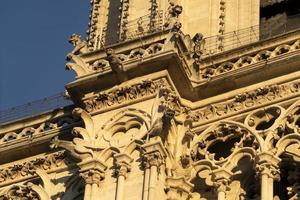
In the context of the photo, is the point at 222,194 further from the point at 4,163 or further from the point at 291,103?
the point at 4,163

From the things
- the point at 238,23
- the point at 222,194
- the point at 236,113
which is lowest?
the point at 222,194

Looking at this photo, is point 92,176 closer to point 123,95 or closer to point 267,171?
point 123,95

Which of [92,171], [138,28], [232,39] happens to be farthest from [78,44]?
[92,171]

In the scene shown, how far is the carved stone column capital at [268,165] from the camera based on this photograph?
22.9 metres

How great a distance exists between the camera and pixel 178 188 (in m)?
23.3

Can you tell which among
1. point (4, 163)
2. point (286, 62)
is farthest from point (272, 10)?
point (4, 163)

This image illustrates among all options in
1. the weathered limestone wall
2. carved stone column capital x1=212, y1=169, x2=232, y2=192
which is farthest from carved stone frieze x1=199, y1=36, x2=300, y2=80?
carved stone column capital x1=212, y1=169, x2=232, y2=192

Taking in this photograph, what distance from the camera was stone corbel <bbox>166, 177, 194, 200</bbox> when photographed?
23.2m

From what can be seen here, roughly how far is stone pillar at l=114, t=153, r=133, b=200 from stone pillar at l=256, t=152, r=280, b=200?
1.72m

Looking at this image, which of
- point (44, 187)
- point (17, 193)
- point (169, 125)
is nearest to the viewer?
point (169, 125)

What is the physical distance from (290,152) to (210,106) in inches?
65.1

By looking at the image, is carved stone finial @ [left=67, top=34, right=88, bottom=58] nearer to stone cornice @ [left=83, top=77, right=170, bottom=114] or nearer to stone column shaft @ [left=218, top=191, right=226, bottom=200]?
stone cornice @ [left=83, top=77, right=170, bottom=114]

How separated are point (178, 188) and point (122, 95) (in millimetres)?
1804

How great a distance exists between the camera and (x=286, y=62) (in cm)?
2416
